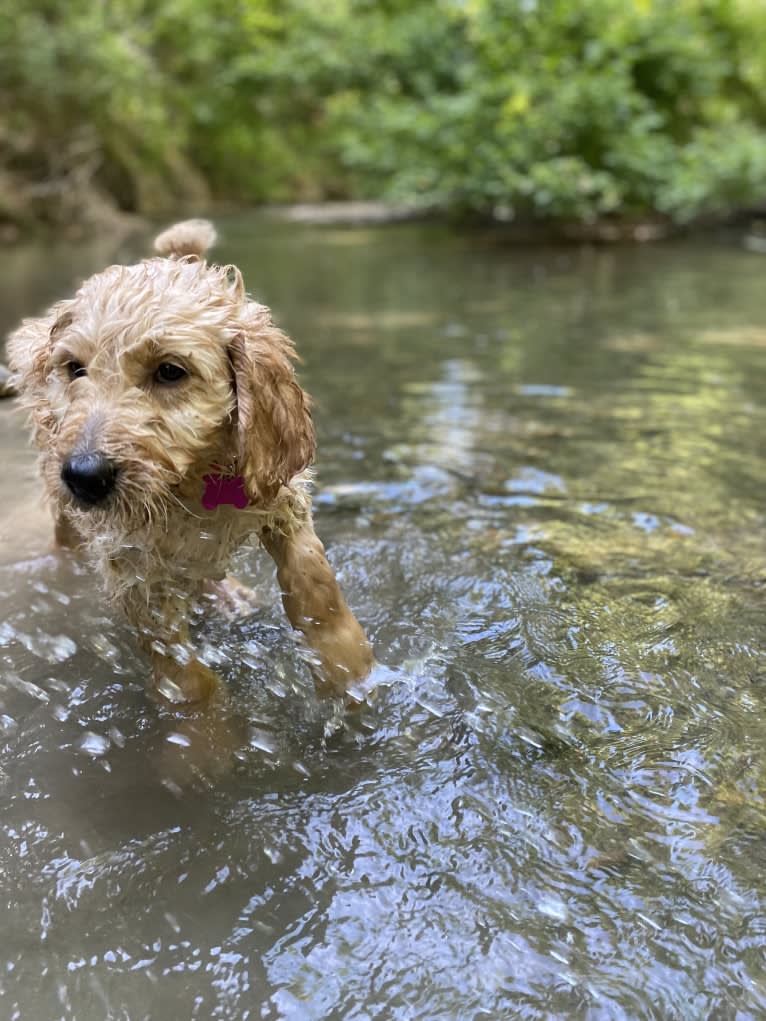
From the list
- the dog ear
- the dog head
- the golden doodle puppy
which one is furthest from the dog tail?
the dog ear

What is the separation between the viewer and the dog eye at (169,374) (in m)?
2.58

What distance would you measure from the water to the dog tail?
147 cm

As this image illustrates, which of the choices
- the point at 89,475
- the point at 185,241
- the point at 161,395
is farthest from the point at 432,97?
the point at 89,475

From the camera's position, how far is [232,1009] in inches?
79.2

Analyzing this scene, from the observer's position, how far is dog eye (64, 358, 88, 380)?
2.64 meters

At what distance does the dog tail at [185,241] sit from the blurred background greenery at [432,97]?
13.5 meters

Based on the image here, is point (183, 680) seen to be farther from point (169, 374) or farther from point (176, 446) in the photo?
point (169, 374)

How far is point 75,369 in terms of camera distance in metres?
2.68

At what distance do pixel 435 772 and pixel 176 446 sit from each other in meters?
1.23

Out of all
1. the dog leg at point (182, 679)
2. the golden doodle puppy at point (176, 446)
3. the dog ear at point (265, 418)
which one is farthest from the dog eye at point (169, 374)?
the dog leg at point (182, 679)

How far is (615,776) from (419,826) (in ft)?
2.03

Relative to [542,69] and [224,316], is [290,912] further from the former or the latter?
[542,69]

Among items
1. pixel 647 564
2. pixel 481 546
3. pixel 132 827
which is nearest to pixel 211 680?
pixel 132 827

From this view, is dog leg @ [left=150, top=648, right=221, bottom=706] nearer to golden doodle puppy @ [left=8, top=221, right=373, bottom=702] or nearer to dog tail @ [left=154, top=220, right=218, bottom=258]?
golden doodle puppy @ [left=8, top=221, right=373, bottom=702]
